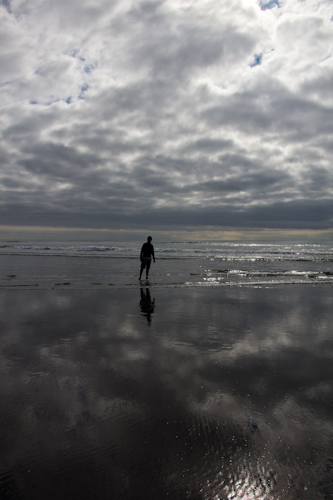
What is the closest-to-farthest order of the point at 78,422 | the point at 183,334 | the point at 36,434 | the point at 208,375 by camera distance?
1. the point at 36,434
2. the point at 78,422
3. the point at 208,375
4. the point at 183,334

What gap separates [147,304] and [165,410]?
5.91 metres

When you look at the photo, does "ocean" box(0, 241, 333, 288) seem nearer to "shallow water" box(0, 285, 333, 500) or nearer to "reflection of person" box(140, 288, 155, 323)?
"reflection of person" box(140, 288, 155, 323)

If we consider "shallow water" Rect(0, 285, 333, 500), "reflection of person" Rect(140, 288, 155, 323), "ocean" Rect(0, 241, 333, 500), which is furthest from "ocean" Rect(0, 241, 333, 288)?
"shallow water" Rect(0, 285, 333, 500)

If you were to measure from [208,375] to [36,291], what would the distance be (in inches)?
355

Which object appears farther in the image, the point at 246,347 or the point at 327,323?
the point at 327,323

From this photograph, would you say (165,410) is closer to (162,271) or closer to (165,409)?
(165,409)

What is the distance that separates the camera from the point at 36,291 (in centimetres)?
1105

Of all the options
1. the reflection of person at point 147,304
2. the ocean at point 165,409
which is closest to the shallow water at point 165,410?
the ocean at point 165,409

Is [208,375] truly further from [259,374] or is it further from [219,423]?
[219,423]

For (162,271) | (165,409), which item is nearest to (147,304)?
(165,409)

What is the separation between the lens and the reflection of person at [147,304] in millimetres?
7836

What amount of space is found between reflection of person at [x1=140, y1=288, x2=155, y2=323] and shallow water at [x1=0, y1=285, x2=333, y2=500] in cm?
111

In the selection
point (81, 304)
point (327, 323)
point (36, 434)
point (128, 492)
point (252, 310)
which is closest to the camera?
point (128, 492)

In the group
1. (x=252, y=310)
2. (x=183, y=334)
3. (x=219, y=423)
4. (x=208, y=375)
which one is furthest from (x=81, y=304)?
(x=219, y=423)
